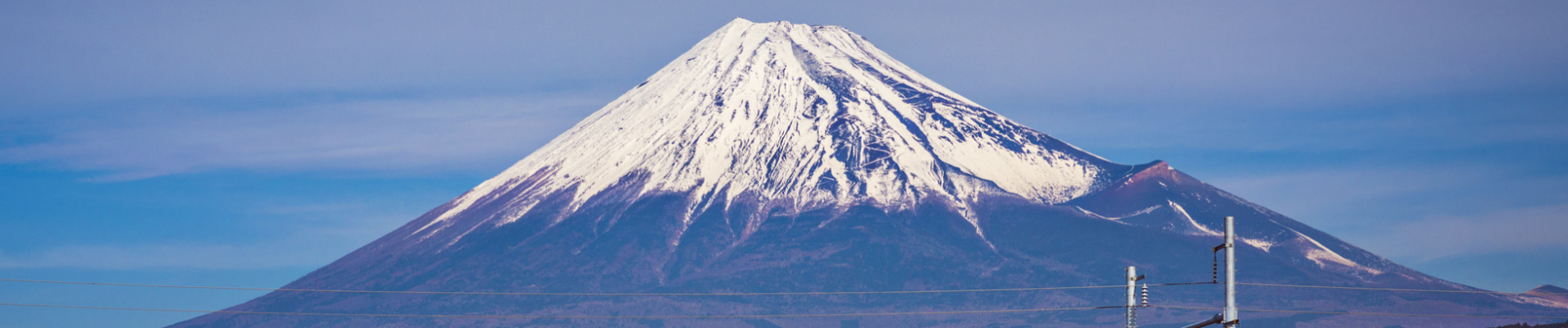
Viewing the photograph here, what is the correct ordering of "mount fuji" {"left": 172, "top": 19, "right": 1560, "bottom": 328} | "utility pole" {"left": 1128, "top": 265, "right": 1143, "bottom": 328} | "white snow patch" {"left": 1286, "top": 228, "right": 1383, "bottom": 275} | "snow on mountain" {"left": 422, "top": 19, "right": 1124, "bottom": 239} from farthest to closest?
1. "snow on mountain" {"left": 422, "top": 19, "right": 1124, "bottom": 239}
2. "white snow patch" {"left": 1286, "top": 228, "right": 1383, "bottom": 275}
3. "mount fuji" {"left": 172, "top": 19, "right": 1560, "bottom": 328}
4. "utility pole" {"left": 1128, "top": 265, "right": 1143, "bottom": 328}

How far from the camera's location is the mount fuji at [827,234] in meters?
143

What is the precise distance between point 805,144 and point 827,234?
14.7m

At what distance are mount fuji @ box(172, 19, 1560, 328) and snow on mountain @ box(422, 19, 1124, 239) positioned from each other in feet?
0.91

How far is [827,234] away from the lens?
153 metres

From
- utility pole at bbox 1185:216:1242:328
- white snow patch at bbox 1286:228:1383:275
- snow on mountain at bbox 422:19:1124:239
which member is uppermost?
snow on mountain at bbox 422:19:1124:239

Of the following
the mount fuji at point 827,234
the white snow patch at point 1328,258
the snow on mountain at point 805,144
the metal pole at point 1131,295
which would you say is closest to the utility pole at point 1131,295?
the metal pole at point 1131,295

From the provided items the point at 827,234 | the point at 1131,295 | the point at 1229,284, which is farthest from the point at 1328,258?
the point at 1229,284

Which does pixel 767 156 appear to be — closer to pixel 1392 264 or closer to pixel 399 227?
pixel 399 227

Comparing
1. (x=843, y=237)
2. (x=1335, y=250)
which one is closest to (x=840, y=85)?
(x=843, y=237)

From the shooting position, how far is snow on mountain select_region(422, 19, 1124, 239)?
6314 inches

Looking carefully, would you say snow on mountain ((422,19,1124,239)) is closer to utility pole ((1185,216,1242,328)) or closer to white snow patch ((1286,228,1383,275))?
white snow patch ((1286,228,1383,275))

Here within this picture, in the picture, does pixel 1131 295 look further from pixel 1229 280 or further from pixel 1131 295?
pixel 1229 280

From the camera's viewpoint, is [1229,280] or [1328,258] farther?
[1328,258]

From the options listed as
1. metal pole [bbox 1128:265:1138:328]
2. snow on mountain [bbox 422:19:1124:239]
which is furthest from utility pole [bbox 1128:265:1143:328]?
snow on mountain [bbox 422:19:1124:239]
